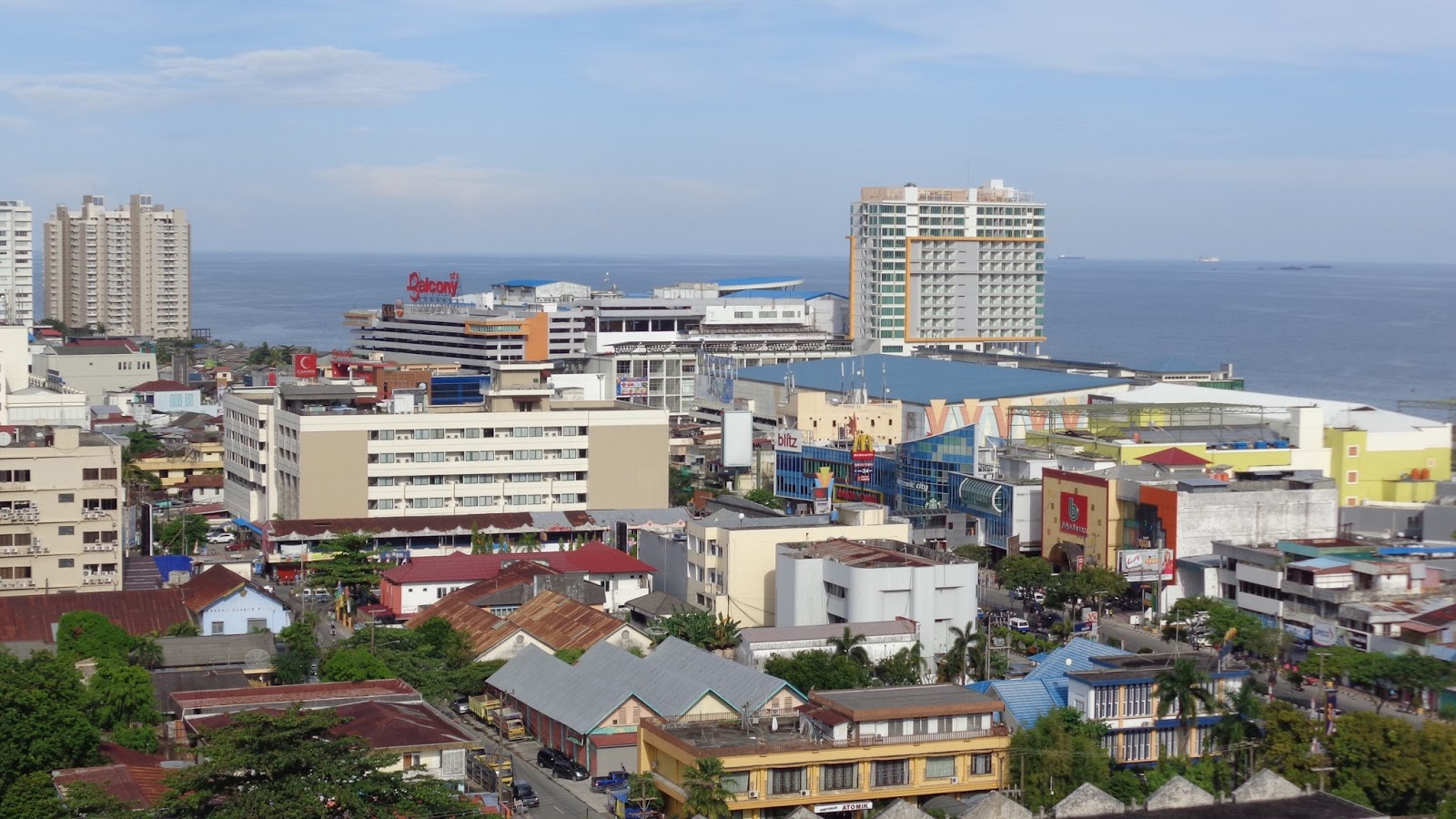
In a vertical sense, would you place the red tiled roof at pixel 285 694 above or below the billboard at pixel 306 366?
below

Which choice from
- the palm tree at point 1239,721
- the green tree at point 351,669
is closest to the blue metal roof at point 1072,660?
the palm tree at point 1239,721

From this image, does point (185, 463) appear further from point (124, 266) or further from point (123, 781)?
point (124, 266)

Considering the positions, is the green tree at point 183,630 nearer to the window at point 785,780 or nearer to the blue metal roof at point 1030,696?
the window at point 785,780

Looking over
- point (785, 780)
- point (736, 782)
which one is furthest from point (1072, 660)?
point (736, 782)

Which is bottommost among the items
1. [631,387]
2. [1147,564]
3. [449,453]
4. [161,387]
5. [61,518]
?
[1147,564]

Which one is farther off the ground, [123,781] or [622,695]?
[622,695]
